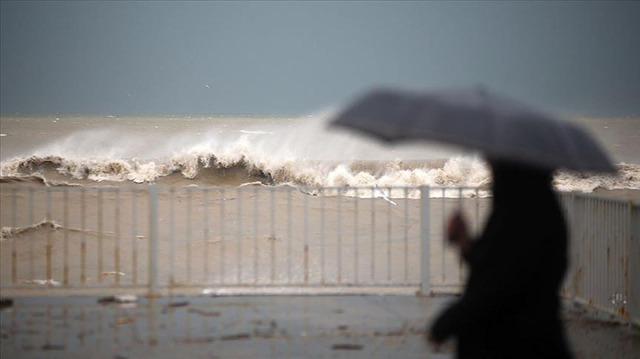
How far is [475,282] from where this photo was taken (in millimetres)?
4520

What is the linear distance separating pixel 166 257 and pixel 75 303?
4156mm

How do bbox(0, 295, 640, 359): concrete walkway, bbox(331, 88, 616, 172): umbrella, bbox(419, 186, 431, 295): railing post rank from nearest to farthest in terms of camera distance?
bbox(331, 88, 616, 172): umbrella < bbox(0, 295, 640, 359): concrete walkway < bbox(419, 186, 431, 295): railing post

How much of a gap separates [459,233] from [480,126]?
535 millimetres

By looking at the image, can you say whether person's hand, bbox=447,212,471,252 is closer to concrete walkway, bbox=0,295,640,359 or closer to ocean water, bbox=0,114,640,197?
concrete walkway, bbox=0,295,640,359

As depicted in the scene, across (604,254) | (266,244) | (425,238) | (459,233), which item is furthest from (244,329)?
(266,244)

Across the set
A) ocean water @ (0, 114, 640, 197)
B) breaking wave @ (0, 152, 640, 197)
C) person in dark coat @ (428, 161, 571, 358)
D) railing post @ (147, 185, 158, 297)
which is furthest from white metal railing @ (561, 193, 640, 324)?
breaking wave @ (0, 152, 640, 197)

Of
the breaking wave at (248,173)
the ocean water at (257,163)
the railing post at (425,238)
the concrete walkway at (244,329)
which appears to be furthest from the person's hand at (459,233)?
the breaking wave at (248,173)

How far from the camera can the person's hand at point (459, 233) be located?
4820 mm

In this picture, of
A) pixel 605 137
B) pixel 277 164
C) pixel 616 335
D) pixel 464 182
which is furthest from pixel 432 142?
pixel 605 137

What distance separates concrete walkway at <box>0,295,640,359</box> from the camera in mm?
8195

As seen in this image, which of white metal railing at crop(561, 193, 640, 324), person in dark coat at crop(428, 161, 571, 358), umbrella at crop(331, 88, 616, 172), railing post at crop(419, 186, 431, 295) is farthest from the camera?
railing post at crop(419, 186, 431, 295)

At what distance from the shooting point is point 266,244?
49.2ft

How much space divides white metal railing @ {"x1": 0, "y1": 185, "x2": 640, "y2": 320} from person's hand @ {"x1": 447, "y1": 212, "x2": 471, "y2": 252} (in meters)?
1.73

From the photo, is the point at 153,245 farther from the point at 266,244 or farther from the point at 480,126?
the point at 480,126
